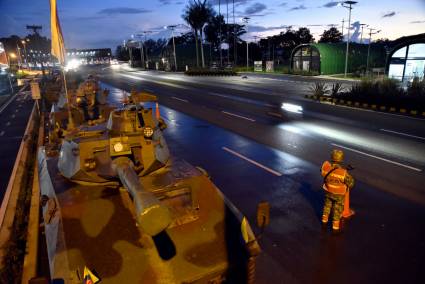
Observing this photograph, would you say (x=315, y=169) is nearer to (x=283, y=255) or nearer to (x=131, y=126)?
(x=283, y=255)

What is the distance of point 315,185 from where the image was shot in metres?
9.98

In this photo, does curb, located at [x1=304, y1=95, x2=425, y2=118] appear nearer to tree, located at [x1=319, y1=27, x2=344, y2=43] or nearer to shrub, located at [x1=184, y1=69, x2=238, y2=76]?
shrub, located at [x1=184, y1=69, x2=238, y2=76]

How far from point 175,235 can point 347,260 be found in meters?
3.94

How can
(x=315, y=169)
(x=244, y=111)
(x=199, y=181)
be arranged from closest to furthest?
(x=199, y=181) < (x=315, y=169) < (x=244, y=111)

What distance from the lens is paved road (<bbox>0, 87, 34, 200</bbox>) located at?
12.1 metres

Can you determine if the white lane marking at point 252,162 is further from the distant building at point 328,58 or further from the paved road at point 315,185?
the distant building at point 328,58

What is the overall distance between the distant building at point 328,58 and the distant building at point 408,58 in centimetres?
1366

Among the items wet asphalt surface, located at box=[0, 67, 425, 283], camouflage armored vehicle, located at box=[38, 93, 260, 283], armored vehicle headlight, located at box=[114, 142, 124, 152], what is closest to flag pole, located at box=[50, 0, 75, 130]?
camouflage armored vehicle, located at box=[38, 93, 260, 283]

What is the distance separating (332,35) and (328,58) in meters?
64.5

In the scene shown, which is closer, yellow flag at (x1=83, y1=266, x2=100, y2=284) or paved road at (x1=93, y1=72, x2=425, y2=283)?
yellow flag at (x1=83, y1=266, x2=100, y2=284)

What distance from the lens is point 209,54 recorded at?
95562 millimetres

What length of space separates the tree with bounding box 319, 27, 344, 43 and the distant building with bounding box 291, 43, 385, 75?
164 ft

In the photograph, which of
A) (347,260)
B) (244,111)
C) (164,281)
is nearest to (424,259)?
(347,260)

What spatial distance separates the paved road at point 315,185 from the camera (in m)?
6.33
